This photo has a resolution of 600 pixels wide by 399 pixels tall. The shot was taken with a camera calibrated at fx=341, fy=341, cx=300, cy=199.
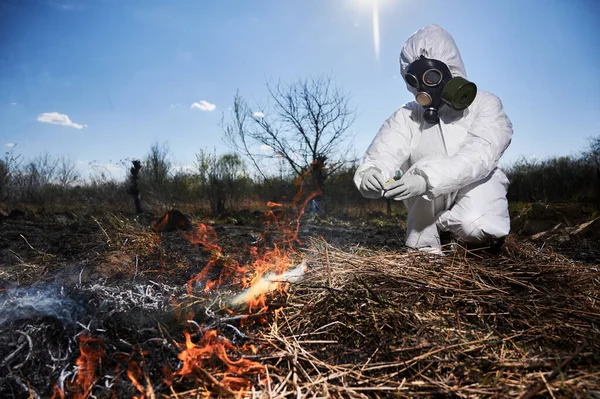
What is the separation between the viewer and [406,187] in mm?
2207

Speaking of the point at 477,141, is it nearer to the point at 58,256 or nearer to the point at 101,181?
the point at 58,256

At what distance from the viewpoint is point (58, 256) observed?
2.68m

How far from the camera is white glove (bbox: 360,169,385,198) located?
2.29 m

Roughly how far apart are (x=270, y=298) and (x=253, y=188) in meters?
9.99

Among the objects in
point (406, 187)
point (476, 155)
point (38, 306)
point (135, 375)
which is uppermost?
point (476, 155)

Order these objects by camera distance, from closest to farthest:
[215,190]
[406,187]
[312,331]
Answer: [312,331] < [406,187] < [215,190]

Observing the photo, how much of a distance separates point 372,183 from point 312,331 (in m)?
1.14

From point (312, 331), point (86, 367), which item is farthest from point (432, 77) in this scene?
point (86, 367)

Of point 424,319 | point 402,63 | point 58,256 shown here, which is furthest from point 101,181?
point 424,319

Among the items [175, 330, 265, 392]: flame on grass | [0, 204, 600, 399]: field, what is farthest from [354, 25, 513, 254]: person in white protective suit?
[175, 330, 265, 392]: flame on grass

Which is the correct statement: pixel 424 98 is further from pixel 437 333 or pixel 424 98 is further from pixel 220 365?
pixel 220 365

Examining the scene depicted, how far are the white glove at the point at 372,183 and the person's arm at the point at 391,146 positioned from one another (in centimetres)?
17

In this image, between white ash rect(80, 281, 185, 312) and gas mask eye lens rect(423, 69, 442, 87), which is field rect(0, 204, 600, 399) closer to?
white ash rect(80, 281, 185, 312)

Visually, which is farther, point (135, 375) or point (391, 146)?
point (391, 146)
